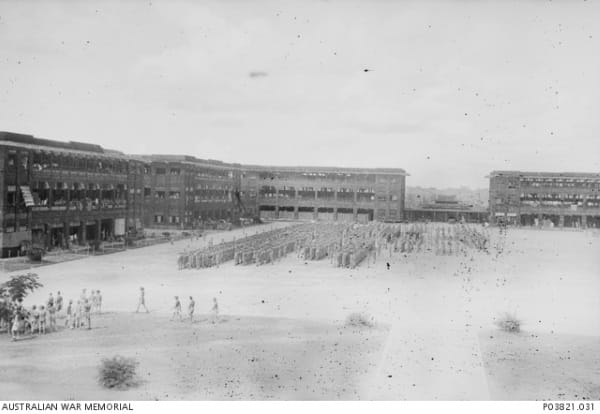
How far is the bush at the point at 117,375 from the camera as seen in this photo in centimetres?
1612

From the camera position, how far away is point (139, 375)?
1684cm

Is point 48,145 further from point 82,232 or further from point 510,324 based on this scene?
point 510,324

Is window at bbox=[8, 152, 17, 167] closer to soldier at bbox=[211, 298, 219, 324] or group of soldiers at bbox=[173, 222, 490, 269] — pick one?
group of soldiers at bbox=[173, 222, 490, 269]

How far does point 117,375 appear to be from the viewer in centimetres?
1619

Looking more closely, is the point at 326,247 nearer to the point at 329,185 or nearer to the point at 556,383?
the point at 556,383

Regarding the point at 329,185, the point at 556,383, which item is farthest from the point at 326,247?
the point at 329,185

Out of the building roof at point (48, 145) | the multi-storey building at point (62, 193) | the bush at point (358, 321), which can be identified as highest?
the building roof at point (48, 145)

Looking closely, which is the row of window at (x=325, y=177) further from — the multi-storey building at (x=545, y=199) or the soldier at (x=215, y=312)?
the soldier at (x=215, y=312)

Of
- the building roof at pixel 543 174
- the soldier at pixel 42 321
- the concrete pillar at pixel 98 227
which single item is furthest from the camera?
the building roof at pixel 543 174

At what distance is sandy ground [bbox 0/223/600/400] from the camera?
53.6 feet

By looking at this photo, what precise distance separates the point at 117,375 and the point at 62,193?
106ft

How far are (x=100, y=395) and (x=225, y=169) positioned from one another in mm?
70144

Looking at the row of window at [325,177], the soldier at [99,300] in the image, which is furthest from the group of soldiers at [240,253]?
the row of window at [325,177]

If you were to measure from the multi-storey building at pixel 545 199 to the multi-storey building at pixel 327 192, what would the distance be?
Answer: 15627 millimetres
